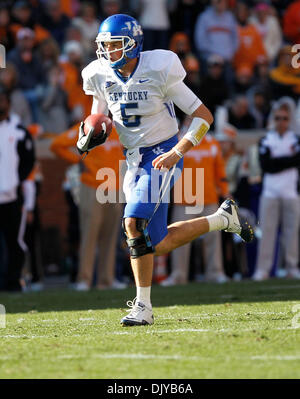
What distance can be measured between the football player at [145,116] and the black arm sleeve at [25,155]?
13.3ft

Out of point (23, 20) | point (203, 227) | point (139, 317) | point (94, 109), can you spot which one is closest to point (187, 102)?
point (94, 109)

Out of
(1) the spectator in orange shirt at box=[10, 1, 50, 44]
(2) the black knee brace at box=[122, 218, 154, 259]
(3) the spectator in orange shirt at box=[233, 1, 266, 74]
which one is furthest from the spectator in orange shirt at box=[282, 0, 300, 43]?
(2) the black knee brace at box=[122, 218, 154, 259]

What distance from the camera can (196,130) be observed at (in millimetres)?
6402

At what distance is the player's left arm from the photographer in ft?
20.1

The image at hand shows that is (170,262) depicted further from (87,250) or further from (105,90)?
(105,90)

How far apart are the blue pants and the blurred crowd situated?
4185 mm

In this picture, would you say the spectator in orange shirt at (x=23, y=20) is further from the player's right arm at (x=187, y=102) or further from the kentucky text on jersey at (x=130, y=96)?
the player's right arm at (x=187, y=102)

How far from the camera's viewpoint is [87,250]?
35.7 ft

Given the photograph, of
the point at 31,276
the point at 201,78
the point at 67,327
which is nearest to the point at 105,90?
the point at 67,327

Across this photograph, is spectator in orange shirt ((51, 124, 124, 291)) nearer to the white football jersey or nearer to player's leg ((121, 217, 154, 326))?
the white football jersey

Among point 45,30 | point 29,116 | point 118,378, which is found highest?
Answer: point 45,30

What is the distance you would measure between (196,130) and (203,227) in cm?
73

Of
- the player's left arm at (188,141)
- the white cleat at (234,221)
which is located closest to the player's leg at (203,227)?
the white cleat at (234,221)
